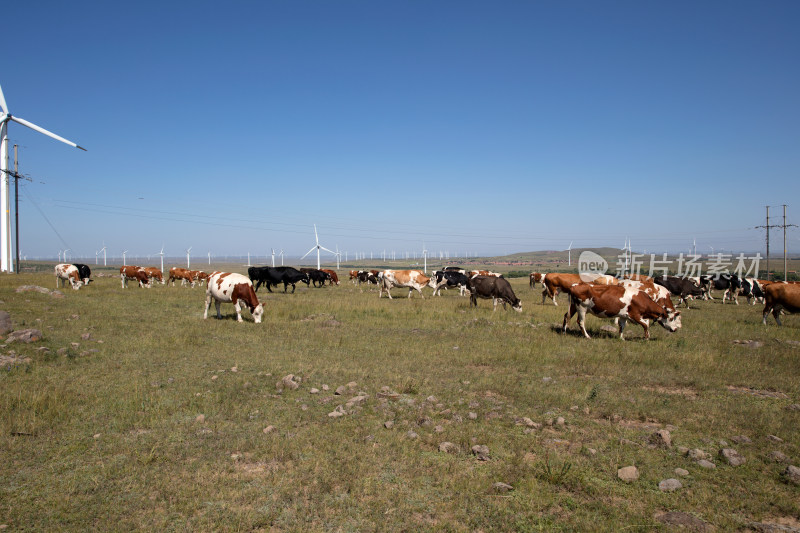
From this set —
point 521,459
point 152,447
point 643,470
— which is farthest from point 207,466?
point 643,470

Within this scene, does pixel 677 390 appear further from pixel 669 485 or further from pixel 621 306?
pixel 621 306

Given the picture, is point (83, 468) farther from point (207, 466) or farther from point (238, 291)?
point (238, 291)

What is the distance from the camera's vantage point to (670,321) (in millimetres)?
14344

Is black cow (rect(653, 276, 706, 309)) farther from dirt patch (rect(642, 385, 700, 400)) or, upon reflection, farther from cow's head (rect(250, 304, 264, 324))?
cow's head (rect(250, 304, 264, 324))

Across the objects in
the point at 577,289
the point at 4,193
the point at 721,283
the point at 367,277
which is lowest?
the point at 367,277

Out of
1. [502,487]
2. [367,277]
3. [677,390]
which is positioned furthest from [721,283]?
[502,487]

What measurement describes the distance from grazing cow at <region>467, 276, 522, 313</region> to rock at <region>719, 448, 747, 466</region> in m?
14.5

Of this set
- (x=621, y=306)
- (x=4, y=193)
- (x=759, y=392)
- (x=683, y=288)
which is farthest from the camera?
(x=4, y=193)

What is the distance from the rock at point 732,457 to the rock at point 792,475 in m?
0.39

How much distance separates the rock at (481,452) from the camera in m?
5.37

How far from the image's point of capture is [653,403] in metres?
7.46

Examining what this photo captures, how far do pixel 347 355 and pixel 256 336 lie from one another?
11.8 feet

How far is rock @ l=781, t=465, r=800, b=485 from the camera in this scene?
15.8ft

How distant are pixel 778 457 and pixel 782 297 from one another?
1584 centimetres
